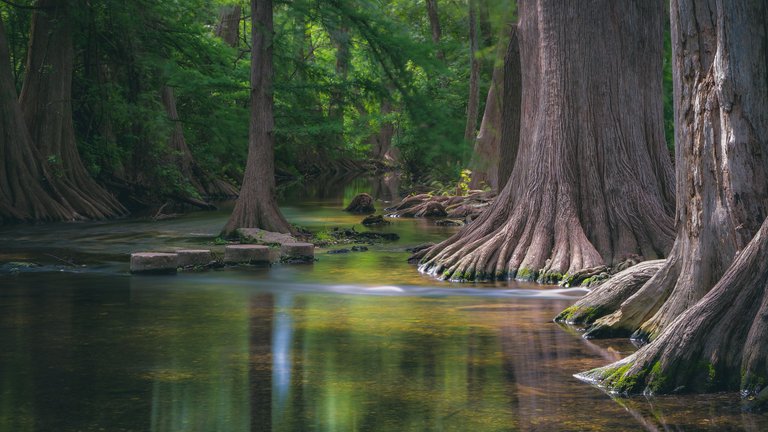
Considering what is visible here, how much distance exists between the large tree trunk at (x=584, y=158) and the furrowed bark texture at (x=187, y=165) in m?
21.2

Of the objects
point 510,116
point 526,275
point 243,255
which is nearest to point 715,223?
point 526,275

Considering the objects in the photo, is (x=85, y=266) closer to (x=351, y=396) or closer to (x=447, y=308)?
(x=447, y=308)

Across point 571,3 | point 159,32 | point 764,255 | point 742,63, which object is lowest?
point 764,255

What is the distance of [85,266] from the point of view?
1811 cm

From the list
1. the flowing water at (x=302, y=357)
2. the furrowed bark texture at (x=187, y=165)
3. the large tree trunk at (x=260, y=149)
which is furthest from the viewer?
the furrowed bark texture at (x=187, y=165)

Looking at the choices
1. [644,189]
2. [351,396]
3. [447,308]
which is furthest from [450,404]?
[644,189]

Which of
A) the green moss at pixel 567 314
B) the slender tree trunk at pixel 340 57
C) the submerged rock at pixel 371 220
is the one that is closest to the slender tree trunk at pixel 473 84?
the submerged rock at pixel 371 220

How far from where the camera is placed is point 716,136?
30.2ft

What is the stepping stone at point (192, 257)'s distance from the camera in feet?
58.1

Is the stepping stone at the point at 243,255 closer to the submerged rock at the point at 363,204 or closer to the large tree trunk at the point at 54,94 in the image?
the large tree trunk at the point at 54,94

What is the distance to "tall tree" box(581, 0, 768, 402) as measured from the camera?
8.16 meters

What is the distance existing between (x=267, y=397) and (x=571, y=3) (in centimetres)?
1053

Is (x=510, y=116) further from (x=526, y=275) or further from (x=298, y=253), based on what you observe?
(x=526, y=275)

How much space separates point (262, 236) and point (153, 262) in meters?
4.44
